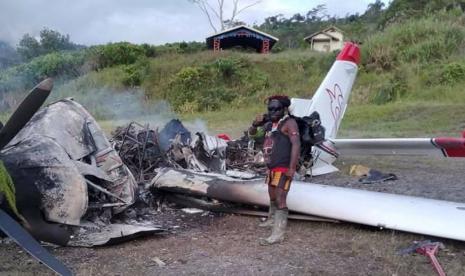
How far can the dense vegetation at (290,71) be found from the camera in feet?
78.9

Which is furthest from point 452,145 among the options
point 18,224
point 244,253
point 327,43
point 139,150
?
point 327,43

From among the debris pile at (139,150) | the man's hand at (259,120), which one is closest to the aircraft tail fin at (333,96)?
the debris pile at (139,150)

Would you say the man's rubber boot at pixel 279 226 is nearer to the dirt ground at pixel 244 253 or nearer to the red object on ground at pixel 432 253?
the dirt ground at pixel 244 253

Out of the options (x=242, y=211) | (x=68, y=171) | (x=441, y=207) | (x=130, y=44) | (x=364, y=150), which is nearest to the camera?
(x=68, y=171)

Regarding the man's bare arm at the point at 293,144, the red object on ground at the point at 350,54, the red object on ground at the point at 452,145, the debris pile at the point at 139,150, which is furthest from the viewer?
the red object on ground at the point at 350,54

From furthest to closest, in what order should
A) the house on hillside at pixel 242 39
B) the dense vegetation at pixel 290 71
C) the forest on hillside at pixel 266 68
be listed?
the house on hillside at pixel 242 39 < the forest on hillside at pixel 266 68 < the dense vegetation at pixel 290 71

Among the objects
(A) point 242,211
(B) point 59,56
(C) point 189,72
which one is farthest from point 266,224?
(B) point 59,56

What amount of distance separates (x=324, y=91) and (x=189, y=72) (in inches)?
859

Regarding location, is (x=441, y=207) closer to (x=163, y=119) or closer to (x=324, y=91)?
(x=324, y=91)

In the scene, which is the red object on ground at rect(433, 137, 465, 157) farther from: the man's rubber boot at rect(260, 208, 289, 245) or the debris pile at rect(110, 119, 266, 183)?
the debris pile at rect(110, 119, 266, 183)

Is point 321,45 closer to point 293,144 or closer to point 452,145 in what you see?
point 452,145

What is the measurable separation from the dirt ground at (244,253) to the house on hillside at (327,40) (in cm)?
4168

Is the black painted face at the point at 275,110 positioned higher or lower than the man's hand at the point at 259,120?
higher

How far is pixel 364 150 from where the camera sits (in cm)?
931
